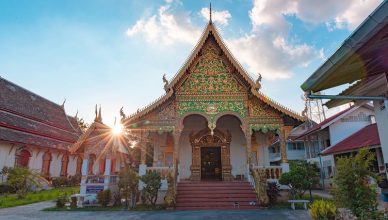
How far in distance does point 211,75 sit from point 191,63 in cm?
111

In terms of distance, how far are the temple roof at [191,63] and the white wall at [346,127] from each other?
9.43m

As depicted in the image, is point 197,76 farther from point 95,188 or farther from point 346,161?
point 346,161

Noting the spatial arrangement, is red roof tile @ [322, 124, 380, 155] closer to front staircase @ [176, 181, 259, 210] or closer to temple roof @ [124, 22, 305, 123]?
temple roof @ [124, 22, 305, 123]

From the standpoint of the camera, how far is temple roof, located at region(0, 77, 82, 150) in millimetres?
18562

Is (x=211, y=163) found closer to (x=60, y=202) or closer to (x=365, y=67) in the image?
(x=60, y=202)

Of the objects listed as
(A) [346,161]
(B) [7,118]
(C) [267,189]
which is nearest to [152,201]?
(C) [267,189]

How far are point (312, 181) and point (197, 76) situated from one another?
6578 millimetres

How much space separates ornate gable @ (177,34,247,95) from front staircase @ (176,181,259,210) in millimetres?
4171

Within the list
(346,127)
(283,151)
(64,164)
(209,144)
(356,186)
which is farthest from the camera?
(64,164)

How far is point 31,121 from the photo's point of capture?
2189cm

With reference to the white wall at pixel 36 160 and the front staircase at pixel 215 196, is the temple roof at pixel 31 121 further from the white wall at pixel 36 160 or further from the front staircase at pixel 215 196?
the front staircase at pixel 215 196

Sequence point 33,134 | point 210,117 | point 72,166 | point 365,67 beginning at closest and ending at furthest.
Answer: point 365,67 → point 210,117 → point 33,134 → point 72,166

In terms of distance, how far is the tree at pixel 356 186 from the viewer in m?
3.98

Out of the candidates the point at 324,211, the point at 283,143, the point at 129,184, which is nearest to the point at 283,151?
the point at 283,143
